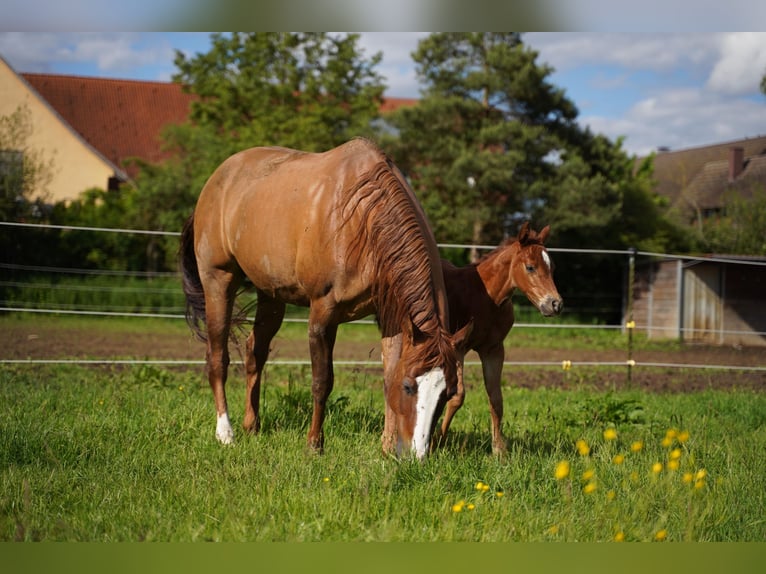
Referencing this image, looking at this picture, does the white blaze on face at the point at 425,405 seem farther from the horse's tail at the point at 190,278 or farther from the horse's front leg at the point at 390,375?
the horse's tail at the point at 190,278

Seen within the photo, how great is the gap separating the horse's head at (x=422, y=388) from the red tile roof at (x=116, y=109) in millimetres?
27004

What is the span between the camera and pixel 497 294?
18.2 feet

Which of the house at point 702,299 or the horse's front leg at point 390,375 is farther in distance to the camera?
the house at point 702,299

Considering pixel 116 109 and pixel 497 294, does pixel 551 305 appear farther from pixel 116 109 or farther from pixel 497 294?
pixel 116 109

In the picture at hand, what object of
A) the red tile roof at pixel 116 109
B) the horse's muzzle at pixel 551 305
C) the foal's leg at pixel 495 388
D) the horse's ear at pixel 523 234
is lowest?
the foal's leg at pixel 495 388

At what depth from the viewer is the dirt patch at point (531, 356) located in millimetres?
9977

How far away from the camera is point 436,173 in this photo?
20422 millimetres

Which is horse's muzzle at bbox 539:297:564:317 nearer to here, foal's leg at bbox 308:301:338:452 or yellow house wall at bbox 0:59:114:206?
foal's leg at bbox 308:301:338:452

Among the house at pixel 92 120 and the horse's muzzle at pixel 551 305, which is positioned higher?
the house at pixel 92 120

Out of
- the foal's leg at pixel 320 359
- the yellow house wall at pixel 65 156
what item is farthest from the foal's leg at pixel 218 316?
the yellow house wall at pixel 65 156

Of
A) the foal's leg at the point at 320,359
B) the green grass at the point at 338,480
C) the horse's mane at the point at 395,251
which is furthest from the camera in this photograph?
the foal's leg at the point at 320,359

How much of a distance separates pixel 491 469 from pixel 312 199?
2.08 m

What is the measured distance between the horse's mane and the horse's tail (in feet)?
7.75

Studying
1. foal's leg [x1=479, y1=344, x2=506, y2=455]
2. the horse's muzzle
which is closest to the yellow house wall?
foal's leg [x1=479, y1=344, x2=506, y2=455]
